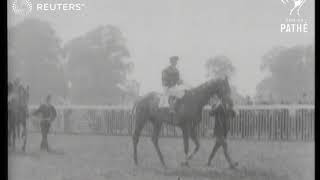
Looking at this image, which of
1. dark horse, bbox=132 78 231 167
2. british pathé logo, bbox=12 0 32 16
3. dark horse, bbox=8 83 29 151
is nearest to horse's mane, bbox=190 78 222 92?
dark horse, bbox=132 78 231 167

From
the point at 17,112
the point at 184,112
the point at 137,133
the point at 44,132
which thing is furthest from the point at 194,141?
the point at 17,112

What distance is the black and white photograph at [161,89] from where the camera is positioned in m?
4.12

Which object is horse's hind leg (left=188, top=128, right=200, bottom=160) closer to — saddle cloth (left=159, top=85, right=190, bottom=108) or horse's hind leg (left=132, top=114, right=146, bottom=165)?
saddle cloth (left=159, top=85, right=190, bottom=108)

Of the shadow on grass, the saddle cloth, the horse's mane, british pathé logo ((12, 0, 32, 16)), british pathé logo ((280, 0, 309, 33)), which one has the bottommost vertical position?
the shadow on grass

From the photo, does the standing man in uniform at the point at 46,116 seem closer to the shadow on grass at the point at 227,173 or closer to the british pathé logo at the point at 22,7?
the british pathé logo at the point at 22,7

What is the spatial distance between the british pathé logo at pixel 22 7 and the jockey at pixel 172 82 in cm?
130

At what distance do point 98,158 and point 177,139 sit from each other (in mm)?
700

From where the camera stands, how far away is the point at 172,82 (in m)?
4.20

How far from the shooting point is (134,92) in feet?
14.0

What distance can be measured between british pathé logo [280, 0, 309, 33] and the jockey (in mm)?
939

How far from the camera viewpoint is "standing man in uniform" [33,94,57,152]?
4.30 m

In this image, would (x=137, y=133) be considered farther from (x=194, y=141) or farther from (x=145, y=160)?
(x=194, y=141)
